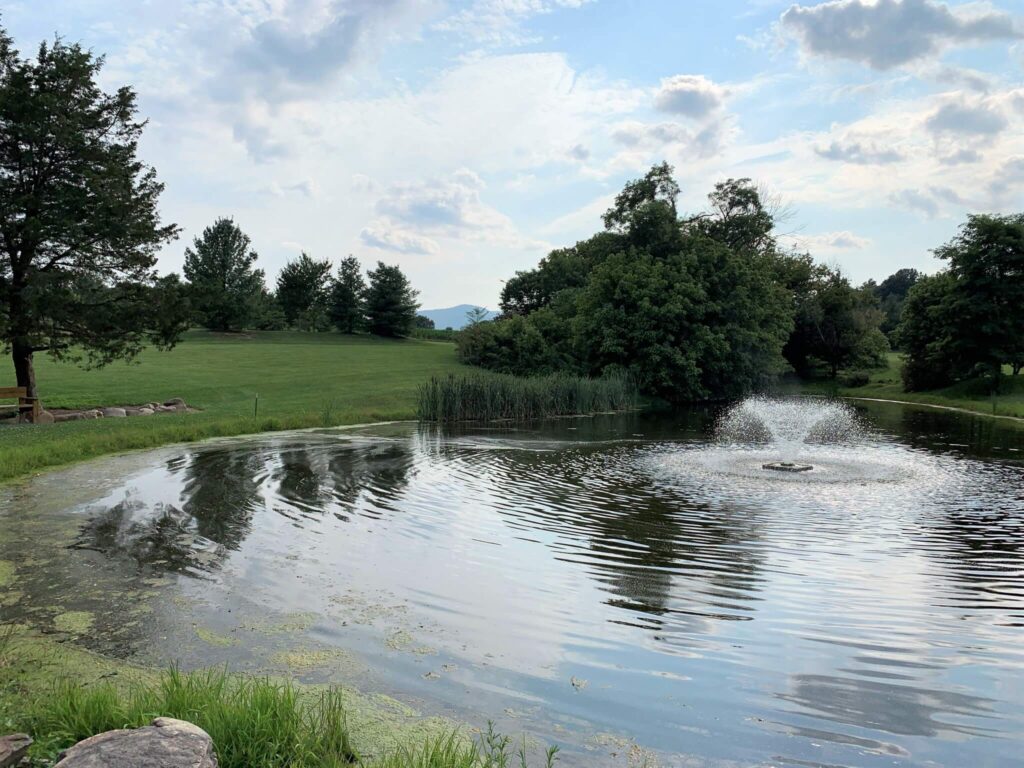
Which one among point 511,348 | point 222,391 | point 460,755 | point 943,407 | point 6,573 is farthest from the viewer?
point 511,348

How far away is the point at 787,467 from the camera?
623 inches

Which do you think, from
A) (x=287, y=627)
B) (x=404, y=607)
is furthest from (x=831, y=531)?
(x=287, y=627)

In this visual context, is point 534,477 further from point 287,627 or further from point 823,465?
point 287,627

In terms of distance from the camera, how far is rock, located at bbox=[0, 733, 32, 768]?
3.48m

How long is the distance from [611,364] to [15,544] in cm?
3365

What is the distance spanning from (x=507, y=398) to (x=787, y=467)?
552 inches

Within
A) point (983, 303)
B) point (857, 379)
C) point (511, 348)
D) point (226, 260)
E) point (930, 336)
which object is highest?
point (226, 260)

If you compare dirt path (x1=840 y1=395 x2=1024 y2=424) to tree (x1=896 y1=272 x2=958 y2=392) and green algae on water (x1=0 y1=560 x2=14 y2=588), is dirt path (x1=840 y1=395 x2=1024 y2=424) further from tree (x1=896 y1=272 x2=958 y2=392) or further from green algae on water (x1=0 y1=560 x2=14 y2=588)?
green algae on water (x1=0 y1=560 x2=14 y2=588)

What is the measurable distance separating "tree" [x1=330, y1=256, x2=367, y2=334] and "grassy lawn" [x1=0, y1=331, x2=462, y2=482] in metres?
15.3

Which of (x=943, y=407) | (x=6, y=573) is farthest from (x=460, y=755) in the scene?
(x=943, y=407)

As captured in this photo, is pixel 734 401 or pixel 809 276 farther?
pixel 809 276

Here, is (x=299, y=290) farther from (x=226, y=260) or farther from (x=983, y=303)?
(x=983, y=303)

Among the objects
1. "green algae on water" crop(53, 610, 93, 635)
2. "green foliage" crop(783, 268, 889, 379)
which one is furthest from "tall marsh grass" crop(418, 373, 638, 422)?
"green foliage" crop(783, 268, 889, 379)

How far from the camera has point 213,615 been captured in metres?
6.52
